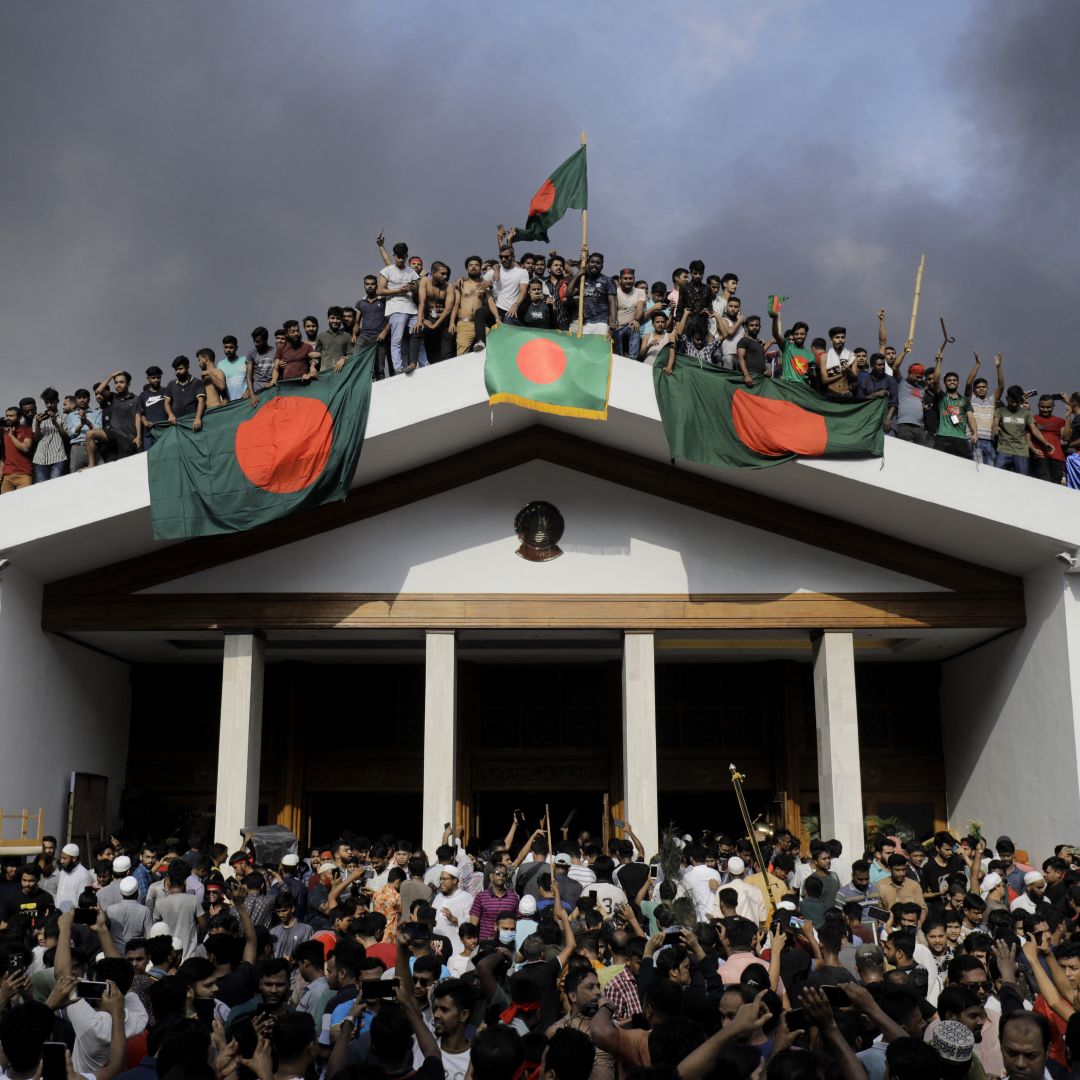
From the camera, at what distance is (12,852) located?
12.9 m

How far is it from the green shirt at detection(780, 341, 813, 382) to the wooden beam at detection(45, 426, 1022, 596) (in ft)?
5.22

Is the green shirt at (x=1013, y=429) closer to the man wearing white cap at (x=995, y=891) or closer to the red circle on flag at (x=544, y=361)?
the red circle on flag at (x=544, y=361)

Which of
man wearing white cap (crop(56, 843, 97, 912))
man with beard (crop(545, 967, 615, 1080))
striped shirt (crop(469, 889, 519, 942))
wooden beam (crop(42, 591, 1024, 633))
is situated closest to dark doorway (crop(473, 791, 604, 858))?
wooden beam (crop(42, 591, 1024, 633))

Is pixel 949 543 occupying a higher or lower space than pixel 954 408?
lower

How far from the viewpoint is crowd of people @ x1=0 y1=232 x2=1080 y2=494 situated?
14438 millimetres

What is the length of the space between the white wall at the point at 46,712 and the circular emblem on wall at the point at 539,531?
6007 millimetres

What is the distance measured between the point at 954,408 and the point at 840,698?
3828 millimetres

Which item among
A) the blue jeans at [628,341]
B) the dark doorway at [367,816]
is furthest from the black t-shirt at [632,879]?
the dark doorway at [367,816]

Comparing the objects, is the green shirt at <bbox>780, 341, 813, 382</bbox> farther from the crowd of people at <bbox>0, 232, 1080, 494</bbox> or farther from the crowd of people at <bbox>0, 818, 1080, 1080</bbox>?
the crowd of people at <bbox>0, 818, 1080, 1080</bbox>

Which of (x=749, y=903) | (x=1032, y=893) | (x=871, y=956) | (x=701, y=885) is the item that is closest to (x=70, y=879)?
(x=701, y=885)

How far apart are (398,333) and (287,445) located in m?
1.88

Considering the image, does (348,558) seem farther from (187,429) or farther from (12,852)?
(12,852)

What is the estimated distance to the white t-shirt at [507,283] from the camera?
14797 mm

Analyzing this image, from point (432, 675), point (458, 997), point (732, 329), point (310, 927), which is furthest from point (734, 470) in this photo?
point (458, 997)
